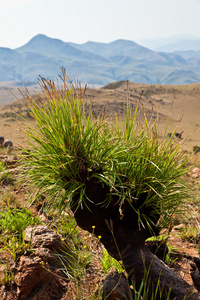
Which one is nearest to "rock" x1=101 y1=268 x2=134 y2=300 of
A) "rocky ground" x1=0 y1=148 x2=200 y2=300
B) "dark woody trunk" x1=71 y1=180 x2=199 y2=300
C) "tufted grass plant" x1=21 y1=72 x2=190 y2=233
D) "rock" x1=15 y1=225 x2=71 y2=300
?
"rocky ground" x1=0 y1=148 x2=200 y2=300

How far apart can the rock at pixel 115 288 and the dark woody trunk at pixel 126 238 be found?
10cm

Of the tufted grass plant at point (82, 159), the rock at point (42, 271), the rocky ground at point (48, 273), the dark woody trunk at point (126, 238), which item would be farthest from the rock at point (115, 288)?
the tufted grass plant at point (82, 159)

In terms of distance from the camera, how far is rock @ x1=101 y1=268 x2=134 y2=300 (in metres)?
2.10

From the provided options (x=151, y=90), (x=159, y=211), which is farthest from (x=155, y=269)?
(x=151, y=90)

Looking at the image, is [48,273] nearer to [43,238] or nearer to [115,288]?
[43,238]

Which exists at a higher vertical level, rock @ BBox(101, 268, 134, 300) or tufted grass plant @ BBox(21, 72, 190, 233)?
tufted grass plant @ BBox(21, 72, 190, 233)

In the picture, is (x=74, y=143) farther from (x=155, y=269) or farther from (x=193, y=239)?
(x=193, y=239)

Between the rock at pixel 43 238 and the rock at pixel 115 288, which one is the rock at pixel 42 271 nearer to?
the rock at pixel 43 238

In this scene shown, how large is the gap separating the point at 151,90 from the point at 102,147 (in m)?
58.1

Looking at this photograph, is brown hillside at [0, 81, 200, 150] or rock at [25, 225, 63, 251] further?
brown hillside at [0, 81, 200, 150]

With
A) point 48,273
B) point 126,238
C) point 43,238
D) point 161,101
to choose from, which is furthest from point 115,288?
point 161,101

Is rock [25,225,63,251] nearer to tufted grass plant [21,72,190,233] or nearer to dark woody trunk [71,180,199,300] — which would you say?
dark woody trunk [71,180,199,300]

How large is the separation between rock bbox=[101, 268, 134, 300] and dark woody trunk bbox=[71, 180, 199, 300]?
0.10 metres

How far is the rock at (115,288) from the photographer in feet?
6.90
